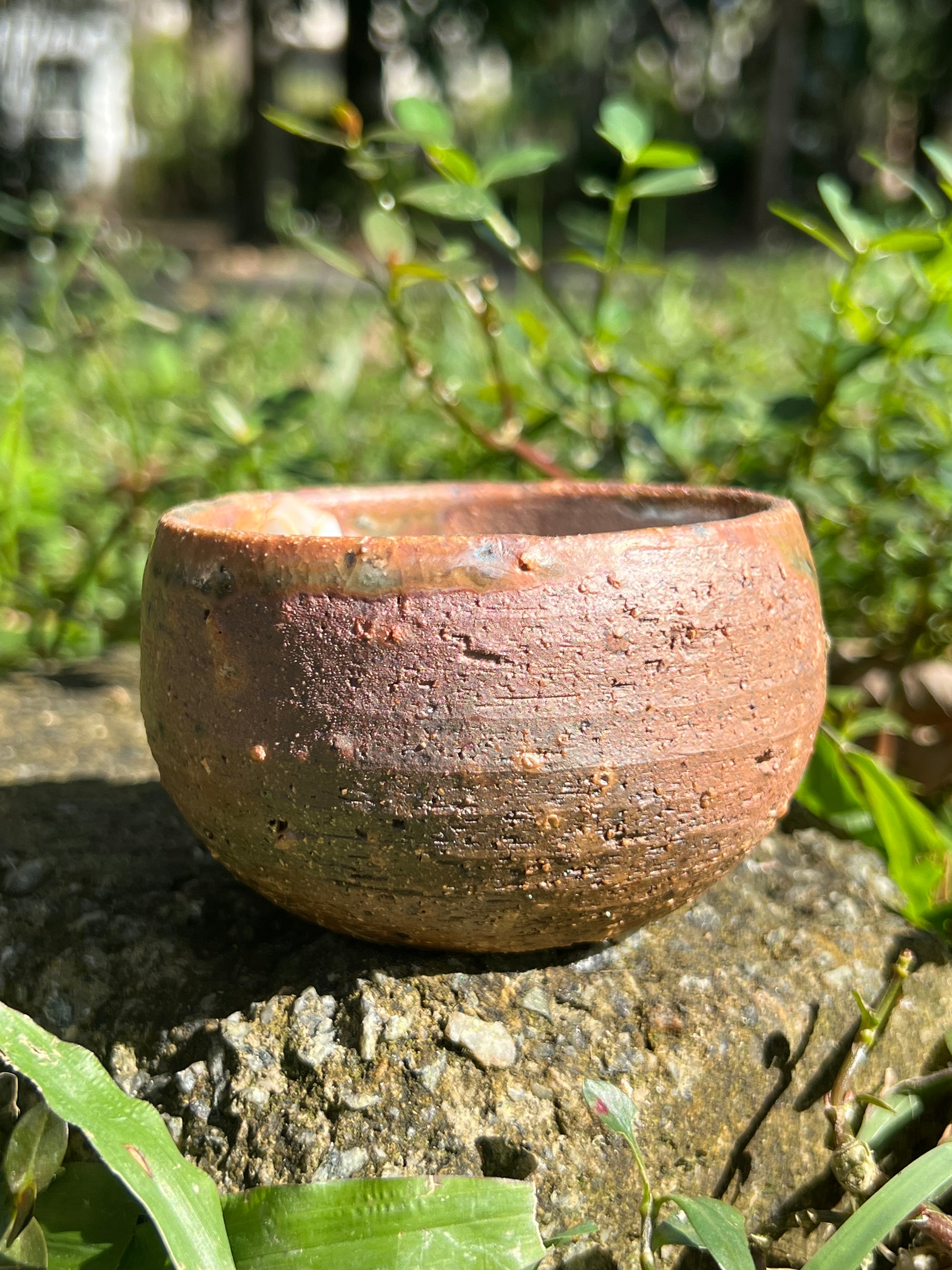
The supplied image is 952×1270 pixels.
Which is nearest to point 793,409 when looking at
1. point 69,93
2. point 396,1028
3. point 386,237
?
point 386,237

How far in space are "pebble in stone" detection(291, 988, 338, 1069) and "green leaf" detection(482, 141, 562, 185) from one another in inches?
46.3

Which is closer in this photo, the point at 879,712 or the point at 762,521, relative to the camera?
the point at 762,521

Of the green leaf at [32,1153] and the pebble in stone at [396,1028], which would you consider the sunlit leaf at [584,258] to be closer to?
the pebble in stone at [396,1028]

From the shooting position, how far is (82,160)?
48.1 ft

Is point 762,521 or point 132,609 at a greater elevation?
point 762,521

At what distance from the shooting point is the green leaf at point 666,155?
5.79ft

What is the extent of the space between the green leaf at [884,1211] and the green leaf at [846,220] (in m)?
1.20

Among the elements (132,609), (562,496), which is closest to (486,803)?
(562,496)

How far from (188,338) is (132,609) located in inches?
27.8

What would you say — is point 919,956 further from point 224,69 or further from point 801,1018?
point 224,69

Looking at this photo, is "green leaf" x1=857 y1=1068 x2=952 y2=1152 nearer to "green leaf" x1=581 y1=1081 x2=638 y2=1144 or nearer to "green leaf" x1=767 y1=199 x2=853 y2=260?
"green leaf" x1=581 y1=1081 x2=638 y2=1144

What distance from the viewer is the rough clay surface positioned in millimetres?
1190

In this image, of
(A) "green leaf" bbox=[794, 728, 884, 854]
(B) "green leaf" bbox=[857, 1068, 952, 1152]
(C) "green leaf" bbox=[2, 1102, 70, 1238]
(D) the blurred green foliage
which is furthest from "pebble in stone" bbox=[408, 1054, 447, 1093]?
(D) the blurred green foliage

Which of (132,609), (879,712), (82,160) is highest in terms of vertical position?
(879,712)
